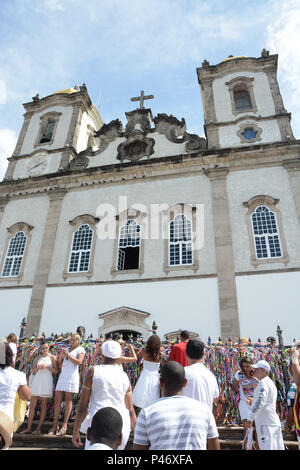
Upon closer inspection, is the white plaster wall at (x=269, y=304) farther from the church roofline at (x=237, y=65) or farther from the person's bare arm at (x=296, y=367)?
the church roofline at (x=237, y=65)

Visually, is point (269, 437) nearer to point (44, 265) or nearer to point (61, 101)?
point (44, 265)

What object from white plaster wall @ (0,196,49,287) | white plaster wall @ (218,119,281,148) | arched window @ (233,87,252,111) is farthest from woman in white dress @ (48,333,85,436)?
arched window @ (233,87,252,111)

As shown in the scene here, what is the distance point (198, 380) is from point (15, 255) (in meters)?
13.9

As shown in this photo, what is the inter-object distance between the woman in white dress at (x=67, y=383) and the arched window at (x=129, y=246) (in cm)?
793

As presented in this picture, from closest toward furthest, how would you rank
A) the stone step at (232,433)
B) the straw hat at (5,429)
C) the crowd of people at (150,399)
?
the crowd of people at (150,399), the straw hat at (5,429), the stone step at (232,433)

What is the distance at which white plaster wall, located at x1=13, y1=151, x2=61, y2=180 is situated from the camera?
1812 centimetres

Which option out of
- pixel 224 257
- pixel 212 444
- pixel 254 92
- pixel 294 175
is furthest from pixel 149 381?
pixel 254 92

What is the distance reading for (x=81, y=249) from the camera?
48.6 feet

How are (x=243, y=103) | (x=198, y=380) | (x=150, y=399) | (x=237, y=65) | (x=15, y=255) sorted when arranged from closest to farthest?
(x=198, y=380), (x=150, y=399), (x=15, y=255), (x=243, y=103), (x=237, y=65)

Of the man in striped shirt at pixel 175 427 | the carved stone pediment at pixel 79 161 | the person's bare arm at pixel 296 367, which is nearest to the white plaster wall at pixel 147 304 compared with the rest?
the carved stone pediment at pixel 79 161

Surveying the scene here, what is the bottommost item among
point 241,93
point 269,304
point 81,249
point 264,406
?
point 264,406

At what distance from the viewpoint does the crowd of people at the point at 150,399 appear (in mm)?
2131

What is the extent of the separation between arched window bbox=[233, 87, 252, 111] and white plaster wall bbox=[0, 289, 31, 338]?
585 inches

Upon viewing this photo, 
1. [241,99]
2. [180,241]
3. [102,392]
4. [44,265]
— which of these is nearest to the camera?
[102,392]
